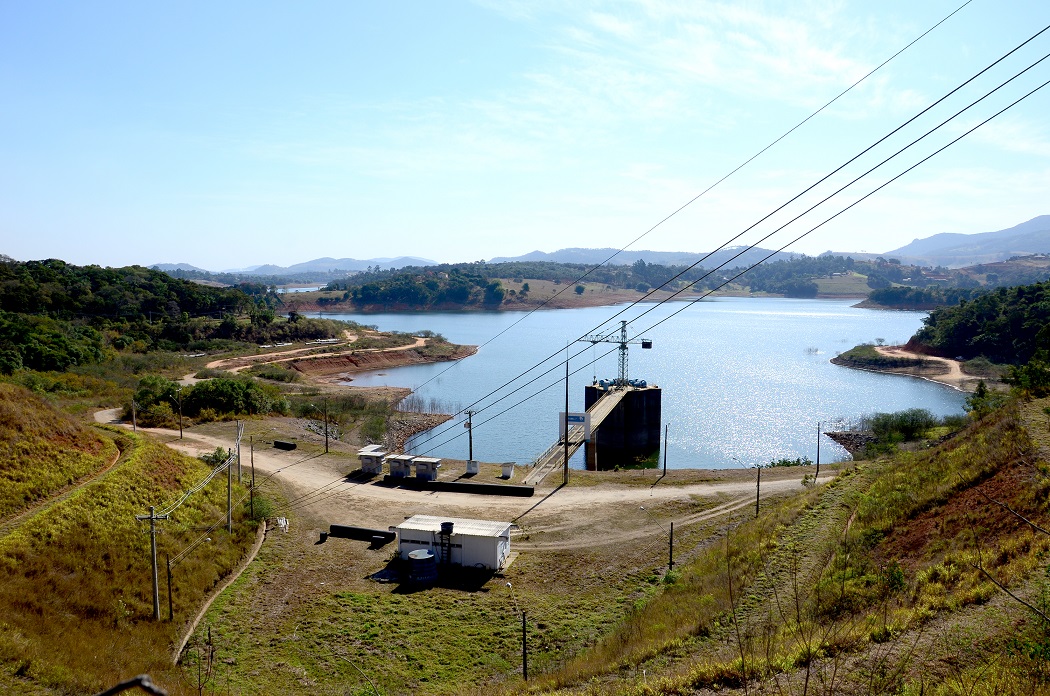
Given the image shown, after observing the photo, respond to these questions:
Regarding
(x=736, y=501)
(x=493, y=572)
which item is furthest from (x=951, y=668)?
(x=736, y=501)

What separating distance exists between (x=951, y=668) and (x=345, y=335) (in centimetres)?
8953

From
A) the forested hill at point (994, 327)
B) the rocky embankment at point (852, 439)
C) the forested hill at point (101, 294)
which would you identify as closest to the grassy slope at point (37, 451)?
the rocky embankment at point (852, 439)

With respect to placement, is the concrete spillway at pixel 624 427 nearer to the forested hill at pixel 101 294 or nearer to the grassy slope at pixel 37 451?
the grassy slope at pixel 37 451

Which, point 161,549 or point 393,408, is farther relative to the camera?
point 393,408

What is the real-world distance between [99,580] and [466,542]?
8854 mm

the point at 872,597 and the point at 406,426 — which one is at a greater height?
the point at 872,597

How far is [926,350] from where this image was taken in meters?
77.9

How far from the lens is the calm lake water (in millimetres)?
43281

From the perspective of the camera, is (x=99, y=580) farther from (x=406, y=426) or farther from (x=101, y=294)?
(x=101, y=294)

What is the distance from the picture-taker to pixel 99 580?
48.0ft

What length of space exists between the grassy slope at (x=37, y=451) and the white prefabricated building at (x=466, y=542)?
941 centimetres

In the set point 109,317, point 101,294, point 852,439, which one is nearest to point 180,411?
point 852,439

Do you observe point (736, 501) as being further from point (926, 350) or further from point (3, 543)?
point (926, 350)

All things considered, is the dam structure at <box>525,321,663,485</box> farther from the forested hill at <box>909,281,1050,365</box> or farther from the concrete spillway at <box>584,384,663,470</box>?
the forested hill at <box>909,281,1050,365</box>
